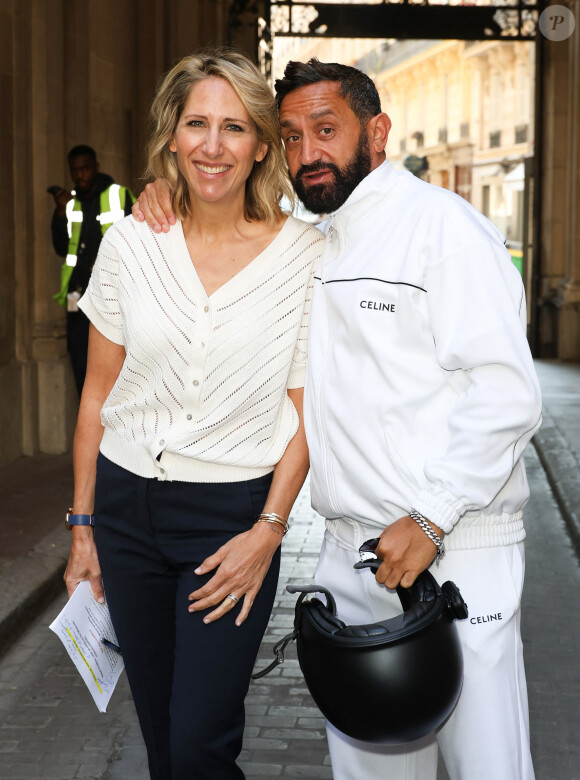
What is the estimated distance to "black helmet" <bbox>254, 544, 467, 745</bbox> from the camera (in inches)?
90.0

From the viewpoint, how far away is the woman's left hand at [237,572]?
8.64 feet

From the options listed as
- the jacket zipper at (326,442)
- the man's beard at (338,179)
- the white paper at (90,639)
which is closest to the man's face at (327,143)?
the man's beard at (338,179)

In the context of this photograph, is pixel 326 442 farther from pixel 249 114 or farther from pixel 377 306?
pixel 249 114

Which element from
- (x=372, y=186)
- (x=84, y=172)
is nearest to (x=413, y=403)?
(x=372, y=186)

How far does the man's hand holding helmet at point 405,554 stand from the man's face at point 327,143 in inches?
29.4

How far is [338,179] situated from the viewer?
2.64m

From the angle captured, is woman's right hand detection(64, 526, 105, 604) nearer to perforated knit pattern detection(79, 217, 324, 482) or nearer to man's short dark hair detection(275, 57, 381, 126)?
perforated knit pattern detection(79, 217, 324, 482)

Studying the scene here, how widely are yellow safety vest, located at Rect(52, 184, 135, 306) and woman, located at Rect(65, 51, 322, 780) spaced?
19.8 ft

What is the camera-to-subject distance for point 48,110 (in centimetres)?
944

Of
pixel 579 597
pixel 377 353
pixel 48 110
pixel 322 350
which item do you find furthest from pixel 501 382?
pixel 48 110

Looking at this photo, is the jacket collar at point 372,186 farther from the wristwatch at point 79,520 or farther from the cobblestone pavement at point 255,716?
the cobblestone pavement at point 255,716

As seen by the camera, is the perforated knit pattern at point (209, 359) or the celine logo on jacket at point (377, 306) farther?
the perforated knit pattern at point (209, 359)

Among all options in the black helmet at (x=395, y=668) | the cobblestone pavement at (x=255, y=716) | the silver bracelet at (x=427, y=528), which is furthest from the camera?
the cobblestone pavement at (x=255, y=716)

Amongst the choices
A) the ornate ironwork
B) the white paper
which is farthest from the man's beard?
the ornate ironwork
